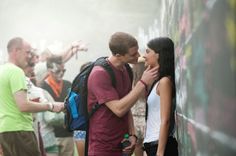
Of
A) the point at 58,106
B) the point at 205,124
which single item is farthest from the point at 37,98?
the point at 205,124

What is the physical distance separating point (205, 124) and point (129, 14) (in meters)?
6.08

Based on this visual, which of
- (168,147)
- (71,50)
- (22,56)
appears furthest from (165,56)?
(71,50)

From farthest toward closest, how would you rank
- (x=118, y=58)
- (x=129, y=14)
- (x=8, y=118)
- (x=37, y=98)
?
(x=129, y=14) → (x=37, y=98) → (x=8, y=118) → (x=118, y=58)

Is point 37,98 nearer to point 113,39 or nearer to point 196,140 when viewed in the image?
point 113,39

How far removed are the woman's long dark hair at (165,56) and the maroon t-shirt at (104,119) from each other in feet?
0.95

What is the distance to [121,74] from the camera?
2711 mm

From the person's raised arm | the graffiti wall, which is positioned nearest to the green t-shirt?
the graffiti wall

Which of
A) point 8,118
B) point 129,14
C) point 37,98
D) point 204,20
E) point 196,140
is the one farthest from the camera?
point 129,14

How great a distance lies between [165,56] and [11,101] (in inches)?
53.0

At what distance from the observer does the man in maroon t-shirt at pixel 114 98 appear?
2.54 meters

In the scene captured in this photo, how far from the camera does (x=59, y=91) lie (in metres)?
4.91

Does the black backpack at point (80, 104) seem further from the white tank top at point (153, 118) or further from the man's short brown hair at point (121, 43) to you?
the white tank top at point (153, 118)

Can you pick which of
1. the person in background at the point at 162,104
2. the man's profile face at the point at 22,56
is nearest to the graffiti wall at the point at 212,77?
the person in background at the point at 162,104

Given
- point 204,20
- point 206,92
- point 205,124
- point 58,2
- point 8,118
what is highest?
point 58,2
